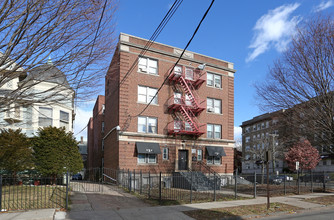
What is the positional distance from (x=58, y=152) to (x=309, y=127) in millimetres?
15688

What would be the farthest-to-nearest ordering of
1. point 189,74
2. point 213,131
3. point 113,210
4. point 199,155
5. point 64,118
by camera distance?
point 213,131 < point 189,74 < point 199,155 < point 64,118 < point 113,210

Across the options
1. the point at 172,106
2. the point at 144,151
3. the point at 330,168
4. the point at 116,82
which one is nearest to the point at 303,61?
the point at 172,106

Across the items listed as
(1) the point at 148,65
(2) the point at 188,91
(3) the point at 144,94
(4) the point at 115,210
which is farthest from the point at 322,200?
(1) the point at 148,65

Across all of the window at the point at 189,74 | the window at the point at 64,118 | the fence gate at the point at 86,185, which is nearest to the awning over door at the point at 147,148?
the fence gate at the point at 86,185

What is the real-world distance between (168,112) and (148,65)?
4.54 meters

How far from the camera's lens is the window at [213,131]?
89.1 feet

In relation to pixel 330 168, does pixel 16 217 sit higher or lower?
higher

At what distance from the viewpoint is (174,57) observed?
1011 inches

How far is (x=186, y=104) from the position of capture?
1011 inches

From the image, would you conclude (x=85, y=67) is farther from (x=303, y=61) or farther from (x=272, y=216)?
(x=303, y=61)

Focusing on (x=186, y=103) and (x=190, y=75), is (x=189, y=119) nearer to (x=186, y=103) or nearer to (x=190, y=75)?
(x=186, y=103)

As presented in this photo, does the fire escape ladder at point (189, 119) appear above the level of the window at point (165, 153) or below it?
above

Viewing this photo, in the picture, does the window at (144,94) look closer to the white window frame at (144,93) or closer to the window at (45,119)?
the white window frame at (144,93)

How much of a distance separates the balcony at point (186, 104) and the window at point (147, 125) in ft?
6.30
